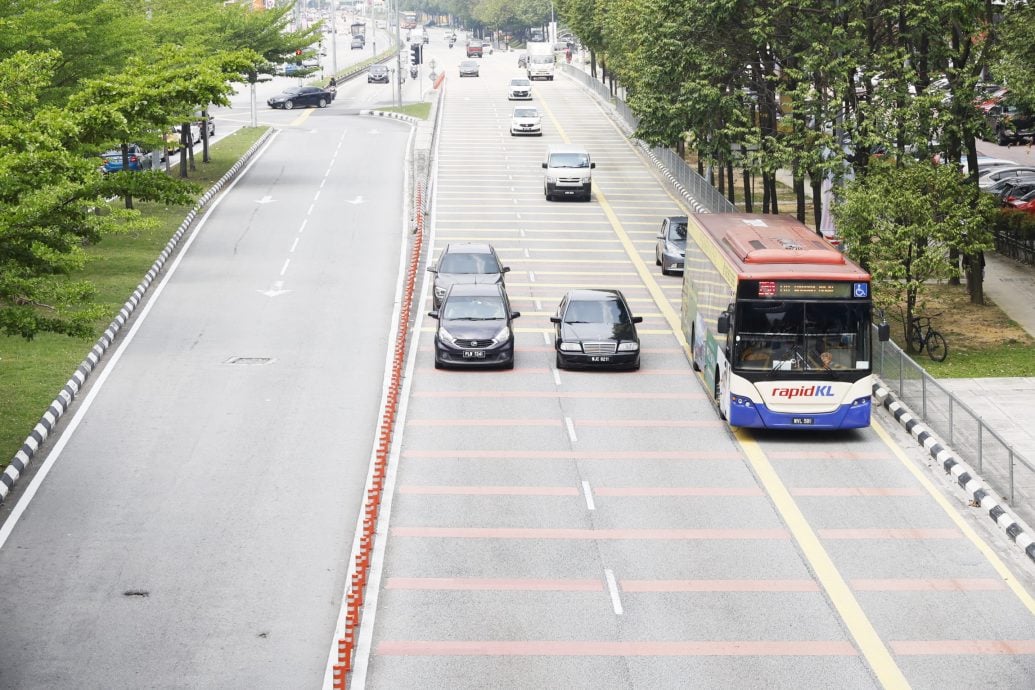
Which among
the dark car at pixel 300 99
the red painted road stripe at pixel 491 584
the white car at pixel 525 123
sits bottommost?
the red painted road stripe at pixel 491 584

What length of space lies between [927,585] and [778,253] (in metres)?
8.13

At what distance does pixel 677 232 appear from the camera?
41.2 m

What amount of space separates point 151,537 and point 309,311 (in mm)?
A: 15638

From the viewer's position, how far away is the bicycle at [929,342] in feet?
106

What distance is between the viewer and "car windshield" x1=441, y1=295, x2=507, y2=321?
31359 mm

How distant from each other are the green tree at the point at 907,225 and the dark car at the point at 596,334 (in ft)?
17.7

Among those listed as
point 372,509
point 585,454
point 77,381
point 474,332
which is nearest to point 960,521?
point 585,454

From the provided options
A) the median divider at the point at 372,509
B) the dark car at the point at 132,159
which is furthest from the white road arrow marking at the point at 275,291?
the dark car at the point at 132,159

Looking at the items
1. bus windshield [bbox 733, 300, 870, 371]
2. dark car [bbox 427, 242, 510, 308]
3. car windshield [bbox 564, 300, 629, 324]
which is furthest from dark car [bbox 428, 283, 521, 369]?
bus windshield [bbox 733, 300, 870, 371]

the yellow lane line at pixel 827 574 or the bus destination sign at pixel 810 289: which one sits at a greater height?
the bus destination sign at pixel 810 289

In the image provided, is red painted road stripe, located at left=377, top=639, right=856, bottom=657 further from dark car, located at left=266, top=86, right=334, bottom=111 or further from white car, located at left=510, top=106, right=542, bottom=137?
dark car, located at left=266, top=86, right=334, bottom=111

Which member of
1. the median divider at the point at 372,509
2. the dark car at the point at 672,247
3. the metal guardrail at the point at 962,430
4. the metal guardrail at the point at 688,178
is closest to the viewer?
the median divider at the point at 372,509

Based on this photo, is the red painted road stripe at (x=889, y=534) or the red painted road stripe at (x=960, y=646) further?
the red painted road stripe at (x=889, y=534)

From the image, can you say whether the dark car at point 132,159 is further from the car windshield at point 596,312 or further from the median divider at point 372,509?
the car windshield at point 596,312
